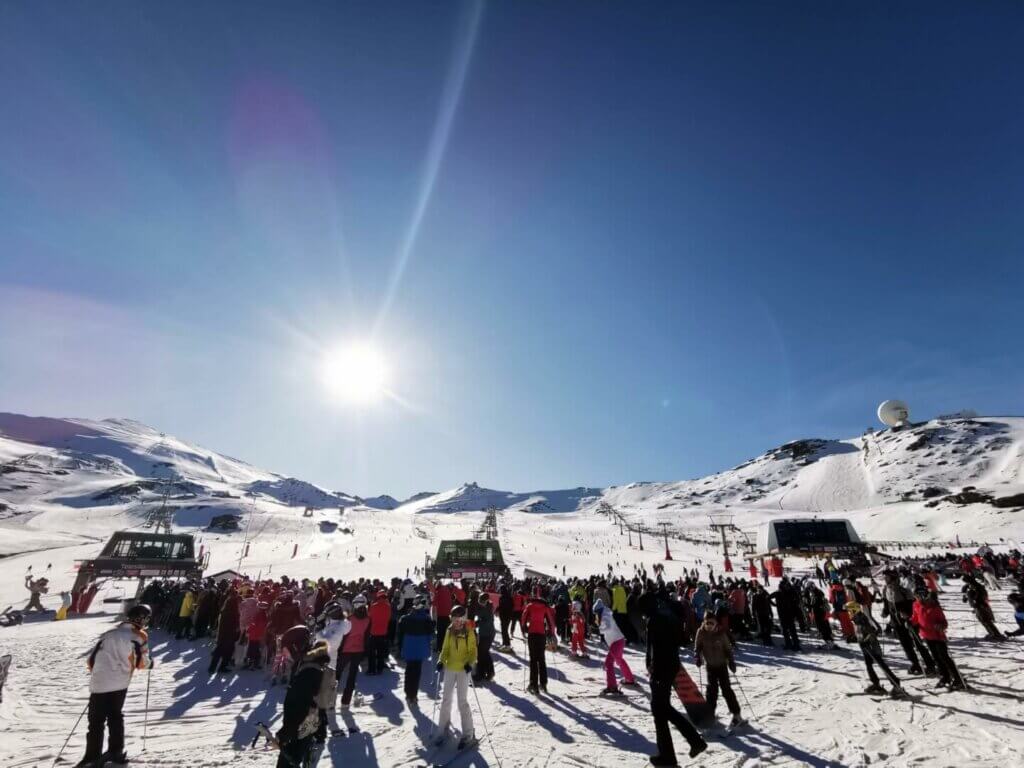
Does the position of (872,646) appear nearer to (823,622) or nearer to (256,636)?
(823,622)

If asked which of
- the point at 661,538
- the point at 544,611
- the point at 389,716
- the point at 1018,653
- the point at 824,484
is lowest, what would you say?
the point at 389,716

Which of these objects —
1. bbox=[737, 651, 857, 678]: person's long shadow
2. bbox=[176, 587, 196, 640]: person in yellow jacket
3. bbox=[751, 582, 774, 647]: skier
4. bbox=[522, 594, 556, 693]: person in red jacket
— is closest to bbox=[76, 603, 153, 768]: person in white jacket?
bbox=[522, 594, 556, 693]: person in red jacket

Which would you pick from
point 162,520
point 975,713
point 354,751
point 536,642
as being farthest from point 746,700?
point 162,520

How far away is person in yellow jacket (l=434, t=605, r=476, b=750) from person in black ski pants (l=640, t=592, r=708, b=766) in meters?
2.75

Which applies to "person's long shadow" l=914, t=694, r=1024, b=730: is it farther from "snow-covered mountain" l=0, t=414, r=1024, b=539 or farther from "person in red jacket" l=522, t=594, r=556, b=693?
"snow-covered mountain" l=0, t=414, r=1024, b=539

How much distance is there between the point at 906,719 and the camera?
7828mm

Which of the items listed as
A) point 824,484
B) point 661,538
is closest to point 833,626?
point 661,538

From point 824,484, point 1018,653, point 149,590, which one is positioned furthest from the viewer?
point 824,484

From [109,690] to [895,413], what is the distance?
21378cm

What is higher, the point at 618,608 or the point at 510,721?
the point at 618,608

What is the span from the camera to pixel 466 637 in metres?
7.85

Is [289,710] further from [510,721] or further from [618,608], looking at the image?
[618,608]

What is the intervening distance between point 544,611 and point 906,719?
6.48 m

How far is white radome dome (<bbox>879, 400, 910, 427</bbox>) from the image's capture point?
169125 millimetres
